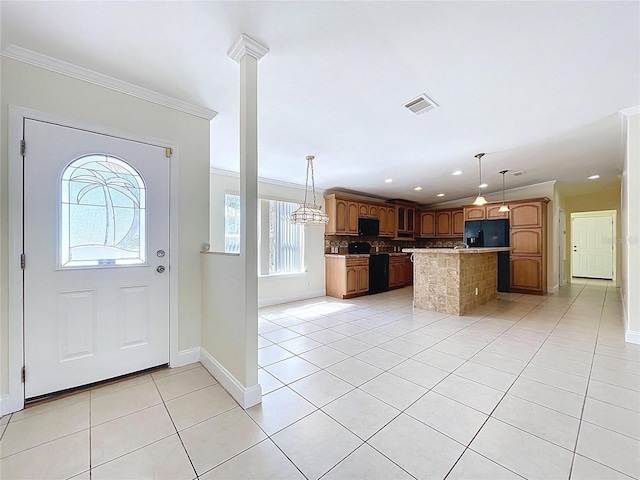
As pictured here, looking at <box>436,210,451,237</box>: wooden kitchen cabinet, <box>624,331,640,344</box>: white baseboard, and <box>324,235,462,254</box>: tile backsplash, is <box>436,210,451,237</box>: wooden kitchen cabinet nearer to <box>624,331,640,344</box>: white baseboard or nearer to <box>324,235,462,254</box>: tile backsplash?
<box>324,235,462,254</box>: tile backsplash

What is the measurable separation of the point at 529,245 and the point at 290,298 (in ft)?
17.2

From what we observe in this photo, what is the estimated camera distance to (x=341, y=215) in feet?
19.6

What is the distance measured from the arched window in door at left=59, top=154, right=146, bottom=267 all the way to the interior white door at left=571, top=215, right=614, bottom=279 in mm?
11303

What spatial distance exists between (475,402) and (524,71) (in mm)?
2491

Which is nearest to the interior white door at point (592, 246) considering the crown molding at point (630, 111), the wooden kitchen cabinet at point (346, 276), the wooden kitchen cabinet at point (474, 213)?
the wooden kitchen cabinet at point (474, 213)

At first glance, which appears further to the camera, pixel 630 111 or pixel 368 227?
pixel 368 227

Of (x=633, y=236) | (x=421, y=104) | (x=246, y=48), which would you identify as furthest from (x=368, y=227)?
(x=246, y=48)

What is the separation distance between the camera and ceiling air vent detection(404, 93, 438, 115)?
247cm

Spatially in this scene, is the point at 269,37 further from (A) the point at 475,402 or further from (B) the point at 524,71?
(A) the point at 475,402

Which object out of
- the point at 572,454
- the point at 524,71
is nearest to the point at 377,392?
the point at 572,454

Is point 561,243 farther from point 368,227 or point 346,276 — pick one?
point 346,276

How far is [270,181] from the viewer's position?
206 inches

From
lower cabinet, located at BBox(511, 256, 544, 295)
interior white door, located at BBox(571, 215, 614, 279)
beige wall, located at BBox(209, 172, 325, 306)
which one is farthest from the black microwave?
interior white door, located at BBox(571, 215, 614, 279)

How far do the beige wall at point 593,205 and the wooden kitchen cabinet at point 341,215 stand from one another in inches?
239
